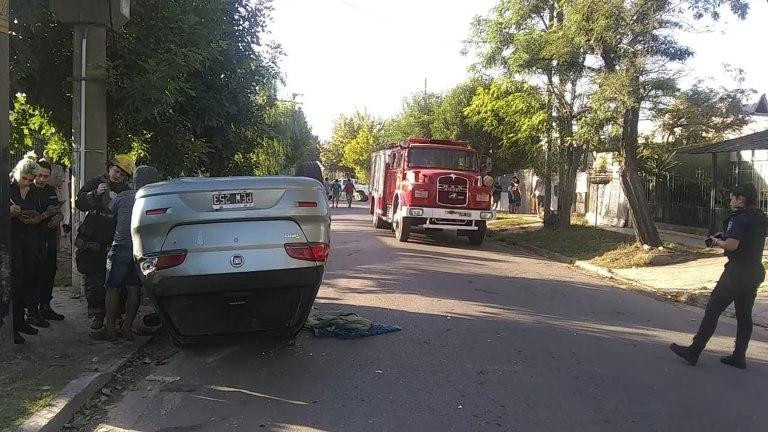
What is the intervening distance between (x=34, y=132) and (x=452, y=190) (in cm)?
974

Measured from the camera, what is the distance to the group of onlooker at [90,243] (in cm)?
640

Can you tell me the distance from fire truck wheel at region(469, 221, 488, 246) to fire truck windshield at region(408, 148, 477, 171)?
156 cm

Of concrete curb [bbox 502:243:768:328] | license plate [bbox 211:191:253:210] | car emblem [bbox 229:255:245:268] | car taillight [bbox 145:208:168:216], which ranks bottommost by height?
concrete curb [bbox 502:243:768:328]

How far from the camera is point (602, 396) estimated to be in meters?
5.43

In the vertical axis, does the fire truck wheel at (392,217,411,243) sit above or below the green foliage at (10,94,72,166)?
below

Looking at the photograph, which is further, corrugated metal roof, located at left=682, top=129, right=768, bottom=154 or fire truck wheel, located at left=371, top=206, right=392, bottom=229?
fire truck wheel, located at left=371, top=206, right=392, bottom=229

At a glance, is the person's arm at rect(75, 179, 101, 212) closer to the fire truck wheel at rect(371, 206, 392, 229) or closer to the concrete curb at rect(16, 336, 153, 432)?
the concrete curb at rect(16, 336, 153, 432)

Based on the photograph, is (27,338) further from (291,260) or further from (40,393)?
(291,260)

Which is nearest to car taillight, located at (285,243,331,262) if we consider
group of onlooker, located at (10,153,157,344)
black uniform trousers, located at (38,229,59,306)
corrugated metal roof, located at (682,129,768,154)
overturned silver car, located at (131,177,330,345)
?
overturned silver car, located at (131,177,330,345)

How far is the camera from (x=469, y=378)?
19.0ft

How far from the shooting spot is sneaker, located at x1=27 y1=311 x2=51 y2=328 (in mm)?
6938

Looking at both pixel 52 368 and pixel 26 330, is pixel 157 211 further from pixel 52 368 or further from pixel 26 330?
pixel 26 330

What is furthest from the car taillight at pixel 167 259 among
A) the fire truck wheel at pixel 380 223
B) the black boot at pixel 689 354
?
the fire truck wheel at pixel 380 223

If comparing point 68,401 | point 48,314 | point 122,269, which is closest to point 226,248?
point 68,401
